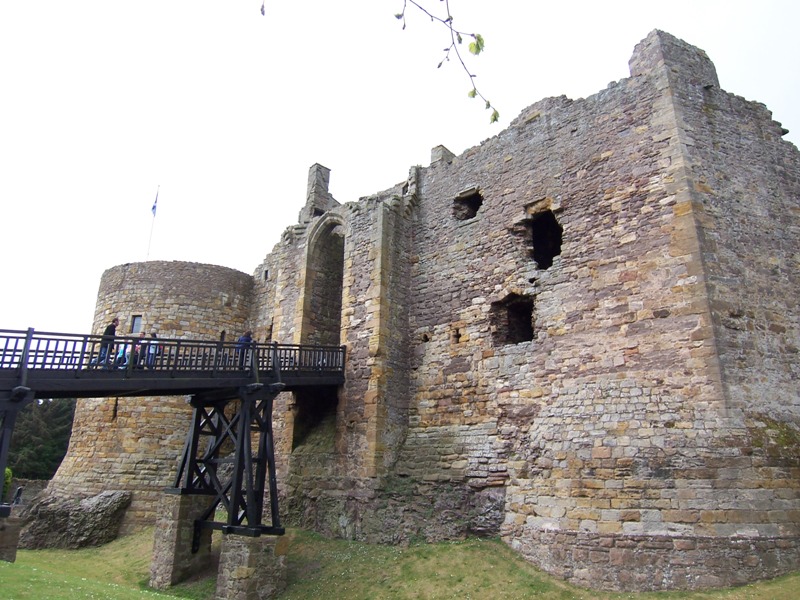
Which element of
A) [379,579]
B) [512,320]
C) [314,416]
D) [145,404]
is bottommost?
[379,579]

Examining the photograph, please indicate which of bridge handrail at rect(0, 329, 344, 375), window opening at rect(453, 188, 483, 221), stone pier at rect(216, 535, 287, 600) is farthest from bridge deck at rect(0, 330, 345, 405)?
window opening at rect(453, 188, 483, 221)

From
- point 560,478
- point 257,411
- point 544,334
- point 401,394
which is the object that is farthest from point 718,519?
point 257,411

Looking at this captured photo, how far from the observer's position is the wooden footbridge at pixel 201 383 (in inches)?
377

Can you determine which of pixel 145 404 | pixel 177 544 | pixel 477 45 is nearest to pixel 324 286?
pixel 145 404

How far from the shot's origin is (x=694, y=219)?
1041 cm

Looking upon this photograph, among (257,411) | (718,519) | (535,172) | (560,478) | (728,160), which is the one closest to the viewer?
(718,519)

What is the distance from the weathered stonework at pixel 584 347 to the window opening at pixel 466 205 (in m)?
0.06

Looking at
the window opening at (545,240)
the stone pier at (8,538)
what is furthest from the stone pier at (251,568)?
the window opening at (545,240)

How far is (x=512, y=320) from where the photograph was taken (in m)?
13.2

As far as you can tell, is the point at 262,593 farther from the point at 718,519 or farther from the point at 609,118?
the point at 609,118

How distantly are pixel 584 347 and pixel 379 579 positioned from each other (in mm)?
5597

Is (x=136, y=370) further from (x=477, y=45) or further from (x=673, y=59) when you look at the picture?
(x=673, y=59)

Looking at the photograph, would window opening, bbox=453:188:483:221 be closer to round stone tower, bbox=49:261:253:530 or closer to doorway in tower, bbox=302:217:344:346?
doorway in tower, bbox=302:217:344:346

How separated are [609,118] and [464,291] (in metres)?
4.82
